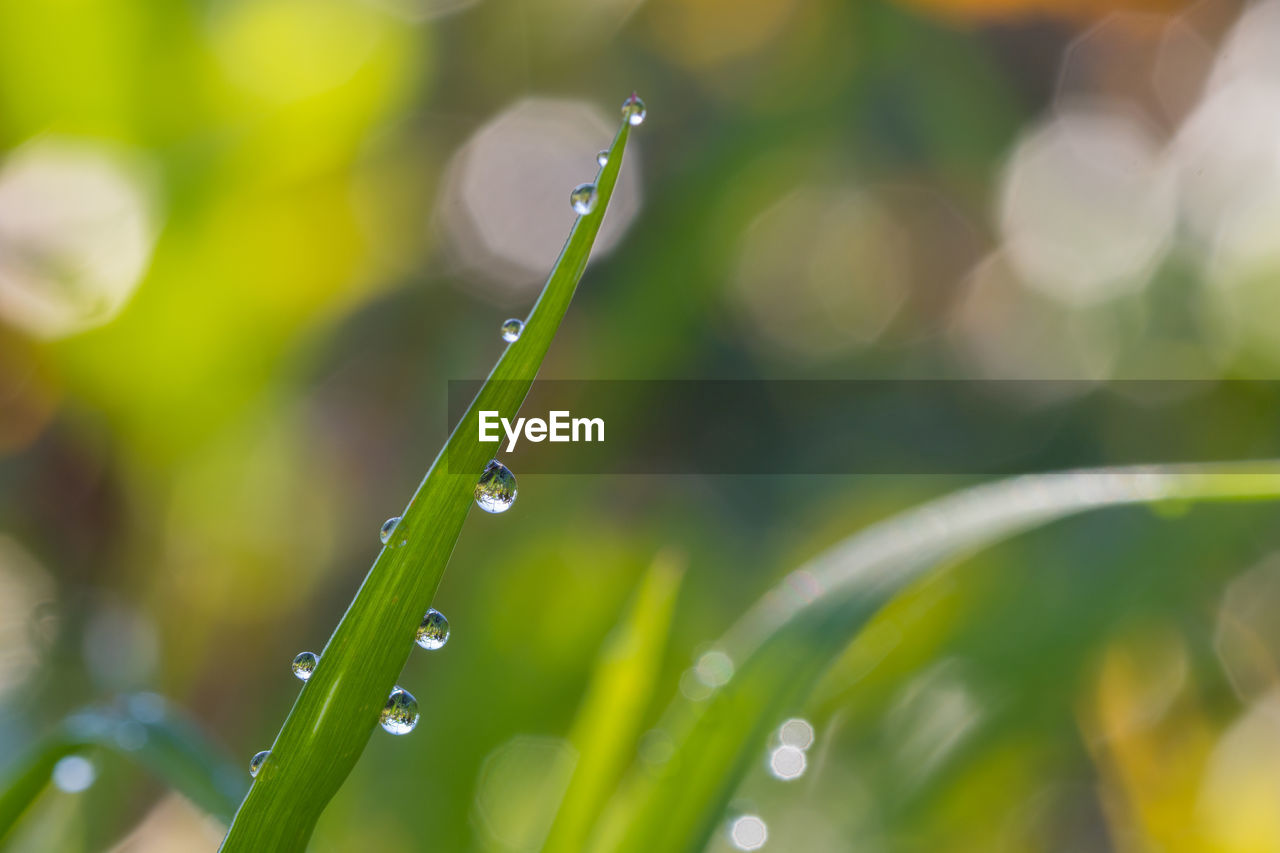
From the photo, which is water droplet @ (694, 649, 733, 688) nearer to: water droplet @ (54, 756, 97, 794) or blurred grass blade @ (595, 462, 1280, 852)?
blurred grass blade @ (595, 462, 1280, 852)

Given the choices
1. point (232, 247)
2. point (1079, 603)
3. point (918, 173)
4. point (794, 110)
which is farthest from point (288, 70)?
point (1079, 603)

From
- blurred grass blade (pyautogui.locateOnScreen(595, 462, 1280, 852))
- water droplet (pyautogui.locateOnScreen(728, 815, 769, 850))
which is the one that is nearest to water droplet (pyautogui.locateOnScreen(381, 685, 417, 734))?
blurred grass blade (pyautogui.locateOnScreen(595, 462, 1280, 852))

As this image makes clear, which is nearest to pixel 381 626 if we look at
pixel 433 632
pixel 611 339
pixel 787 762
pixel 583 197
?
pixel 433 632

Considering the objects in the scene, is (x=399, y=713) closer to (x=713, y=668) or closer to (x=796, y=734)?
(x=713, y=668)

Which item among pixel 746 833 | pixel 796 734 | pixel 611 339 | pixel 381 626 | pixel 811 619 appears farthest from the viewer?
pixel 611 339

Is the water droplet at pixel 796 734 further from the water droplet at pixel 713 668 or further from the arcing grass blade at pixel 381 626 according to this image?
the arcing grass blade at pixel 381 626

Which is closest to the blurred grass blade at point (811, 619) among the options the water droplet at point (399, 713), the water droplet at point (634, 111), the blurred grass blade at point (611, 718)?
the blurred grass blade at point (611, 718)
